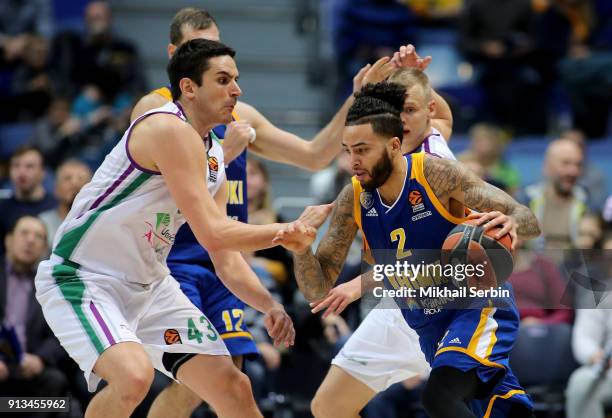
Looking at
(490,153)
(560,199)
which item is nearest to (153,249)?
(560,199)

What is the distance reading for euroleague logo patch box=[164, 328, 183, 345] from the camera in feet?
19.0

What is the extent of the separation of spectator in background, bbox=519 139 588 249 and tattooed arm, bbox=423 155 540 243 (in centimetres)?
385

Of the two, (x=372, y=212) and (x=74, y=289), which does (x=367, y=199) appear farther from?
(x=74, y=289)

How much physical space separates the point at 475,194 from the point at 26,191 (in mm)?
5124

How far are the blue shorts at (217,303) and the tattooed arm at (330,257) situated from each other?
0.77 m

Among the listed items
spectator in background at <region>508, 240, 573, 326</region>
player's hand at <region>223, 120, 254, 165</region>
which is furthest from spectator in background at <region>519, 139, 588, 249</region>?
player's hand at <region>223, 120, 254, 165</region>

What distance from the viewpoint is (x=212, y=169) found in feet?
19.0

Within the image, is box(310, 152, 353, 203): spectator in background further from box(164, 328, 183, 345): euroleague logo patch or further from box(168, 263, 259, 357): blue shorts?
box(164, 328, 183, 345): euroleague logo patch

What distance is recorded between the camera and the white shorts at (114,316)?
5395mm

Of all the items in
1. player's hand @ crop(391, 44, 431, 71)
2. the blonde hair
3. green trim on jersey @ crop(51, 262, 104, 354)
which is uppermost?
player's hand @ crop(391, 44, 431, 71)

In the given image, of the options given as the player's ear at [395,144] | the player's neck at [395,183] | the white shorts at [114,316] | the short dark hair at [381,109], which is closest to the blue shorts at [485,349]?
the player's neck at [395,183]

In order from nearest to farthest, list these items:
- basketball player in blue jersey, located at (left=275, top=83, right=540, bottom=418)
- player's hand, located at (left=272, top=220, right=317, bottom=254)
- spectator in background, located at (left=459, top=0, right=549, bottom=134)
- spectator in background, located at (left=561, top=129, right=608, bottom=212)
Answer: player's hand, located at (left=272, top=220, right=317, bottom=254) → basketball player in blue jersey, located at (left=275, top=83, right=540, bottom=418) → spectator in background, located at (left=561, top=129, right=608, bottom=212) → spectator in background, located at (left=459, top=0, right=549, bottom=134)

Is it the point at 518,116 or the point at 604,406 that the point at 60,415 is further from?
the point at 518,116

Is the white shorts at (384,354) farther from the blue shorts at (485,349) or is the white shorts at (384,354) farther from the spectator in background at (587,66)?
the spectator in background at (587,66)
